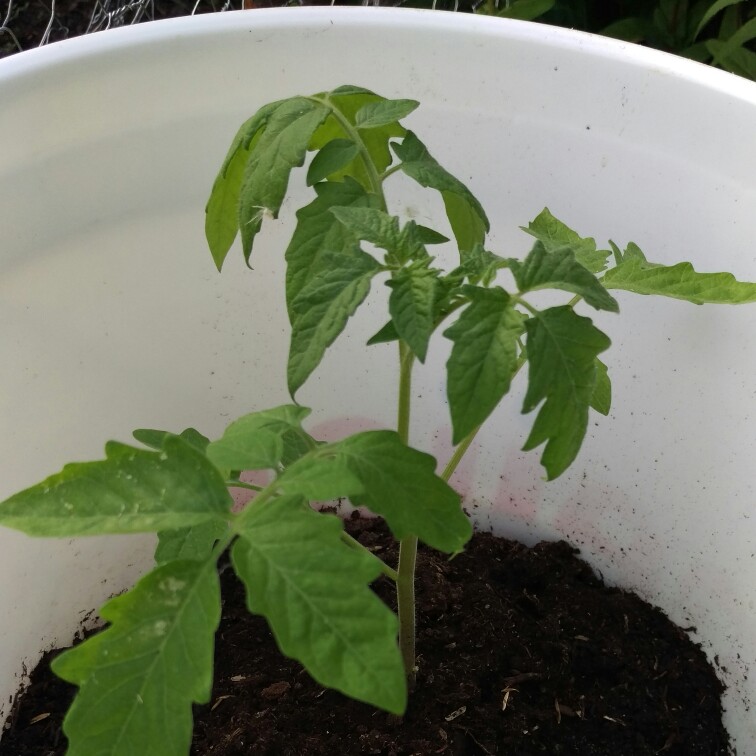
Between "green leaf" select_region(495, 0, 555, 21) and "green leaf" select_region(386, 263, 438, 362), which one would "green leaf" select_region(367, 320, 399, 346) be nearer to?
"green leaf" select_region(386, 263, 438, 362)

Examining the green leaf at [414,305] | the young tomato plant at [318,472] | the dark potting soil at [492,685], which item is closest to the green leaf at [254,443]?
the young tomato plant at [318,472]

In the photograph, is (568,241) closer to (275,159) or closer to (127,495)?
(275,159)

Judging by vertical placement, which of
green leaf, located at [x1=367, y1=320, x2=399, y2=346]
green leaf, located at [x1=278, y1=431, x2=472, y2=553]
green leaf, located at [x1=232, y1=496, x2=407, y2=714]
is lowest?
green leaf, located at [x1=278, y1=431, x2=472, y2=553]

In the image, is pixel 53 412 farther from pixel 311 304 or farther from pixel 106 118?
pixel 311 304

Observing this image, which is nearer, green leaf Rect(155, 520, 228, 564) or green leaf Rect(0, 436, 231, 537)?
green leaf Rect(0, 436, 231, 537)

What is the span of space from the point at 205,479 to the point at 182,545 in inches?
7.6

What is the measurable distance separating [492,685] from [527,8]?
959mm

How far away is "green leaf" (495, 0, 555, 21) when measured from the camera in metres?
1.20

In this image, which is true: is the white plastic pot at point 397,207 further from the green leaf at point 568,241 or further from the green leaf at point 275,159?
the green leaf at point 275,159

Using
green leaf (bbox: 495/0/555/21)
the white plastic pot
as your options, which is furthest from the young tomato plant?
green leaf (bbox: 495/0/555/21)

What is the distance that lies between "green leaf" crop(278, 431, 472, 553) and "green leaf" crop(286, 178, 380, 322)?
14 cm

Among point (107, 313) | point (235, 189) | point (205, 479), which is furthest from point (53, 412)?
point (205, 479)

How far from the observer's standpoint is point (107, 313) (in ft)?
3.00

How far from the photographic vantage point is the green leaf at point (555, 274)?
0.52m
